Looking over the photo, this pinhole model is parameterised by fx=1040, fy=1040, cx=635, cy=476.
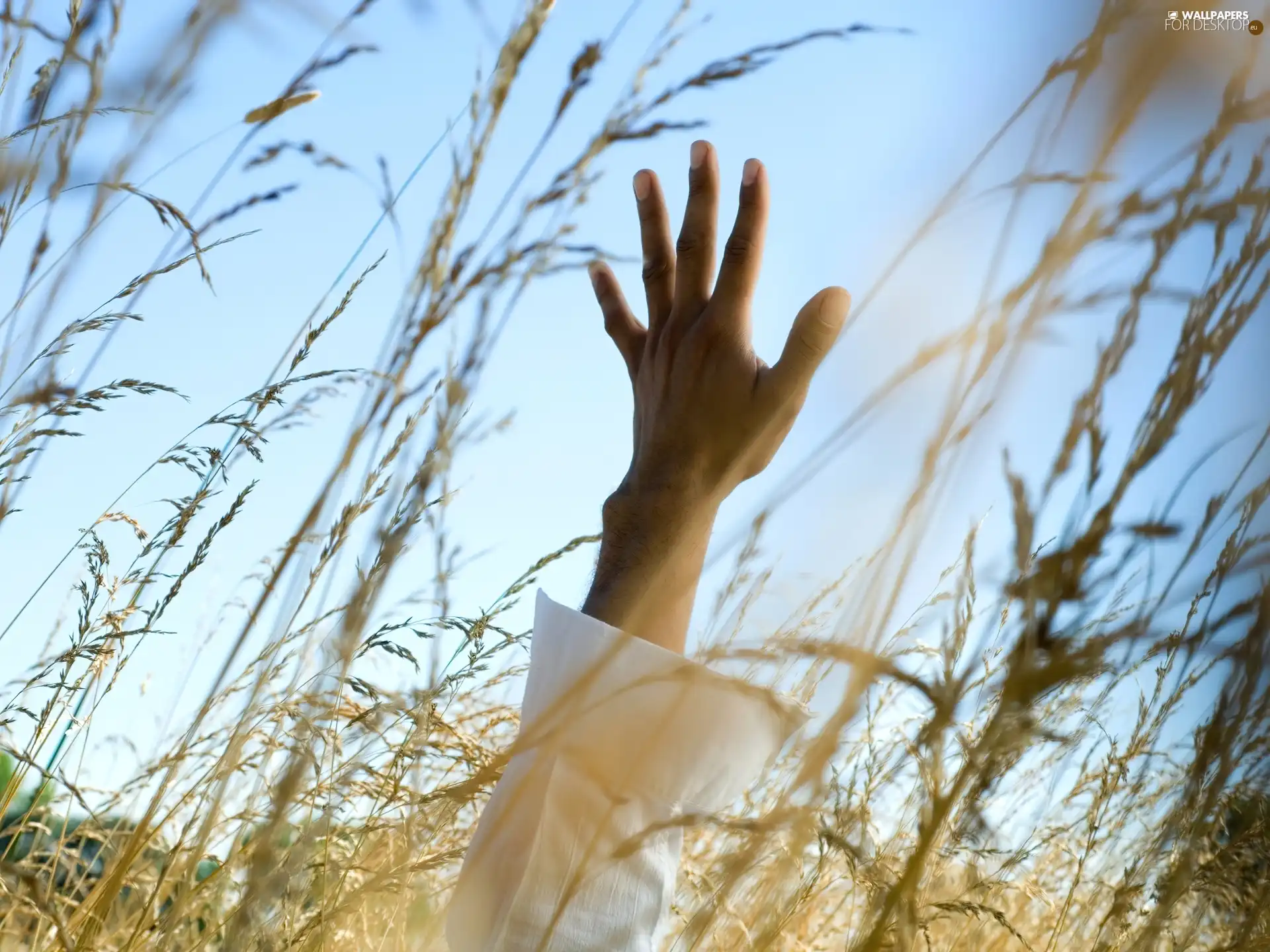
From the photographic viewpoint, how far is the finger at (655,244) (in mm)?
1642

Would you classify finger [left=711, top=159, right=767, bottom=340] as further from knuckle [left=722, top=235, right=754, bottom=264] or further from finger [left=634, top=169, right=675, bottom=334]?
finger [left=634, top=169, right=675, bottom=334]

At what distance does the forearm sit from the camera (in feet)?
3.99

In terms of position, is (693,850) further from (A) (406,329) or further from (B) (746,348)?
(A) (406,329)

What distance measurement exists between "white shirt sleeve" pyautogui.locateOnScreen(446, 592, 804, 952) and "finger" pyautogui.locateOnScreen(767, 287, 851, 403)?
0.41 m

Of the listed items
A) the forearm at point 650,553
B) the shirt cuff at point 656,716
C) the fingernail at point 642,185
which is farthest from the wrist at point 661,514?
the fingernail at point 642,185

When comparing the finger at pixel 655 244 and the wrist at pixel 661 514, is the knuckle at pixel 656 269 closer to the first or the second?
the finger at pixel 655 244

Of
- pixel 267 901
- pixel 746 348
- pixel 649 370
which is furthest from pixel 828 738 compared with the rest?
pixel 649 370

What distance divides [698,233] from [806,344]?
28 cm

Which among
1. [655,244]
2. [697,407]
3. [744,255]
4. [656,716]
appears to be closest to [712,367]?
[697,407]

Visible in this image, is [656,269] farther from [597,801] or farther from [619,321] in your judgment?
[597,801]

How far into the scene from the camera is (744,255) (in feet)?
4.58

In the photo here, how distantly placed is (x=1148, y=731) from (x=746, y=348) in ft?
2.68

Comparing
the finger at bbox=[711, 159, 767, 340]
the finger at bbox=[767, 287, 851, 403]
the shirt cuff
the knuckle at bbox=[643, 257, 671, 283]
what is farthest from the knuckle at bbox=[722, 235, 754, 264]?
the shirt cuff

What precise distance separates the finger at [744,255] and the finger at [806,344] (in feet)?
0.35
